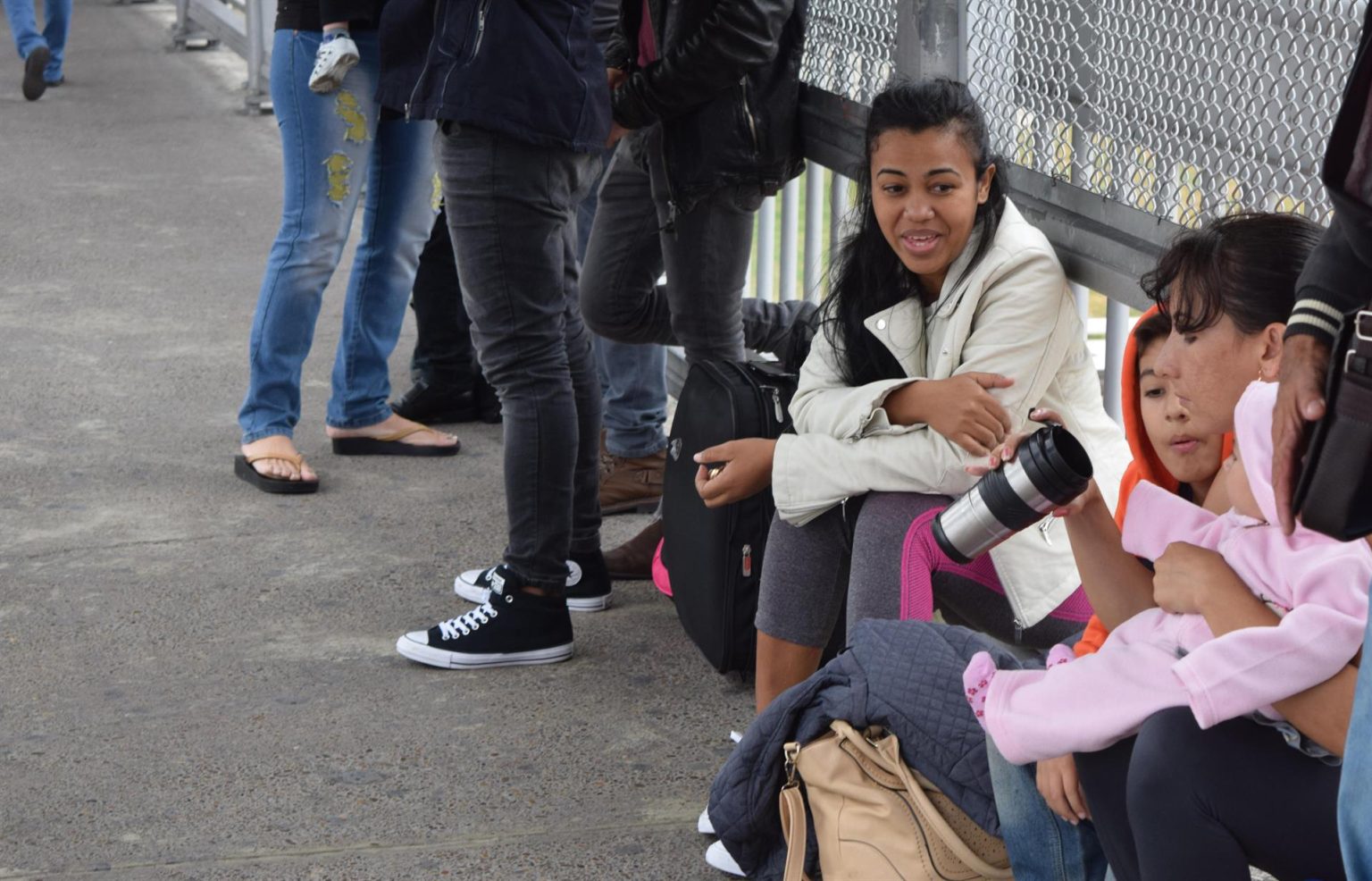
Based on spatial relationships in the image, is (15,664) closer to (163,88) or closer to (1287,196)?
(1287,196)

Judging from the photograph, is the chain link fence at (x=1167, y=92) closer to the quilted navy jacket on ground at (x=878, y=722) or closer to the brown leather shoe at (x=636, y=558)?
the quilted navy jacket on ground at (x=878, y=722)

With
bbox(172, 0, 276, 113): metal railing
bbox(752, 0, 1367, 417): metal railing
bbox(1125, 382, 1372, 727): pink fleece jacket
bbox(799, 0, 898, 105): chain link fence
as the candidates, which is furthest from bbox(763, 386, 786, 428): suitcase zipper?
bbox(172, 0, 276, 113): metal railing

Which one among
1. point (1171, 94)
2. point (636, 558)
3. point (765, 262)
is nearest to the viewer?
point (1171, 94)

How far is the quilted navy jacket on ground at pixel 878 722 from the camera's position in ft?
7.74

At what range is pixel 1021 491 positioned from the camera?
7.15ft

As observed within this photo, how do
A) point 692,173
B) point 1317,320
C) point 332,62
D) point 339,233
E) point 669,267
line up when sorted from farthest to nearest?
point 339,233, point 332,62, point 669,267, point 692,173, point 1317,320

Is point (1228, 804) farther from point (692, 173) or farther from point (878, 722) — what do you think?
point (692, 173)

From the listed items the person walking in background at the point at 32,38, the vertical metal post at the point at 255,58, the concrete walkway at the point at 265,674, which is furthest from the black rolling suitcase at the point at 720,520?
the person walking in background at the point at 32,38

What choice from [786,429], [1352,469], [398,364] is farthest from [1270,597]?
[398,364]

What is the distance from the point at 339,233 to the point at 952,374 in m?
2.17

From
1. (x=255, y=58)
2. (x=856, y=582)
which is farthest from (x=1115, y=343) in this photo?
(x=255, y=58)

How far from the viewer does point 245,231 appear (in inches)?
287

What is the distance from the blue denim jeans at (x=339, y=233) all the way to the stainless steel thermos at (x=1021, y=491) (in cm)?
255

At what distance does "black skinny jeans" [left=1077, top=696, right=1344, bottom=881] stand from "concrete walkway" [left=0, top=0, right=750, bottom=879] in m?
1.02
